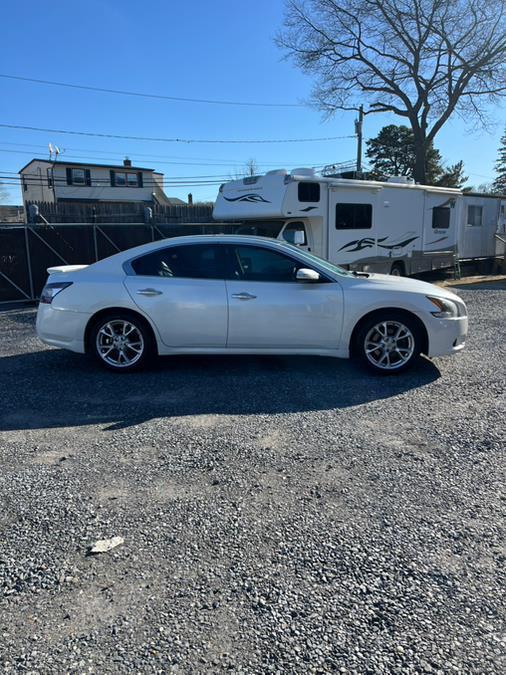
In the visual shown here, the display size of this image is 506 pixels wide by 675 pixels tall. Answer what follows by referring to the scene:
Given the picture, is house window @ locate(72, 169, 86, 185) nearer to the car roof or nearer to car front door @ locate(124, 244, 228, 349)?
the car roof

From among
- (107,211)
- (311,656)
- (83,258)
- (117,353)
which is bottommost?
(311,656)

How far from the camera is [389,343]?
18.4 feet

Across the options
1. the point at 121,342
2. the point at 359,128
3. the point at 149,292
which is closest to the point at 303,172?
the point at 149,292

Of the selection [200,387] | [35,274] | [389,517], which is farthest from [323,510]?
[35,274]

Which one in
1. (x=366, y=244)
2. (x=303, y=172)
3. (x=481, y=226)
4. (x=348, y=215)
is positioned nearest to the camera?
(x=303, y=172)

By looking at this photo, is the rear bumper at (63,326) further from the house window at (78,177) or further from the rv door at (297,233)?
the house window at (78,177)

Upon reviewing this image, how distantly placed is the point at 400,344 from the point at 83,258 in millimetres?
9918

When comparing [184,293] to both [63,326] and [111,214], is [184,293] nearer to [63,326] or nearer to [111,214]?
[63,326]

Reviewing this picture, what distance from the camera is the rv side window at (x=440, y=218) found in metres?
14.1

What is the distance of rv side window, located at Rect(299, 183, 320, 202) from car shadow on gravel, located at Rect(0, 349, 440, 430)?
19.0ft

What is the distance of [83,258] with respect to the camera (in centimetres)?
1306

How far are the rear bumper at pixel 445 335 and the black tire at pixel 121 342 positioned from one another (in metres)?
3.18

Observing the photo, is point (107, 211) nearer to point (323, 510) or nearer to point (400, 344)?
point (400, 344)

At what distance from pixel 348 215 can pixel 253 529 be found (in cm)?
1024
